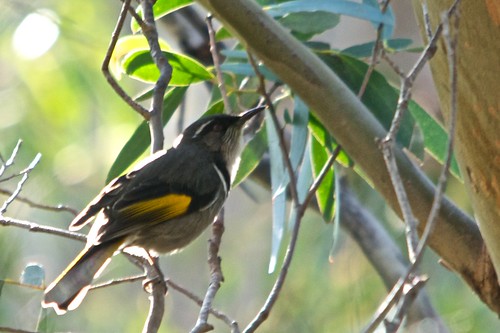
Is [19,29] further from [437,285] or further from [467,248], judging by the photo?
[467,248]

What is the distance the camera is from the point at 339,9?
8.93 ft

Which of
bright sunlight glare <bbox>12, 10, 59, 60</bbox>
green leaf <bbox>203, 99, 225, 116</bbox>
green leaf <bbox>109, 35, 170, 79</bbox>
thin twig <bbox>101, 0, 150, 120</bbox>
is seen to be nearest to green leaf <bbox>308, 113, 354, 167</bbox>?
green leaf <bbox>203, 99, 225, 116</bbox>

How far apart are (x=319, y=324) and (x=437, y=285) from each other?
75 centimetres

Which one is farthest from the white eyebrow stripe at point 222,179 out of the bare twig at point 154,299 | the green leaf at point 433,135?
the green leaf at point 433,135

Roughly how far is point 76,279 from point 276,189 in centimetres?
87

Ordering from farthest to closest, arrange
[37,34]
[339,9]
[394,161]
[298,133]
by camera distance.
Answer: [37,34]
[298,133]
[339,9]
[394,161]

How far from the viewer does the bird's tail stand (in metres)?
2.27

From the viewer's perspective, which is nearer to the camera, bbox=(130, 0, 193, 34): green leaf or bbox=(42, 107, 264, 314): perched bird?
bbox=(42, 107, 264, 314): perched bird

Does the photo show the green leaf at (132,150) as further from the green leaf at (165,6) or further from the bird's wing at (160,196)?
the green leaf at (165,6)

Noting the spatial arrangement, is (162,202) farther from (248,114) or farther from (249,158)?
(249,158)

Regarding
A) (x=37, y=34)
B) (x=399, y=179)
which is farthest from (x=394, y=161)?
(x=37, y=34)

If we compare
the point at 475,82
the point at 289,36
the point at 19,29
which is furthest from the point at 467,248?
the point at 19,29

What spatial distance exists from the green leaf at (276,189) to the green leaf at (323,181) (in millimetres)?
159

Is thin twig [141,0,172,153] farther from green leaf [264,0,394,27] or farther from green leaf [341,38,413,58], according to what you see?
green leaf [341,38,413,58]
